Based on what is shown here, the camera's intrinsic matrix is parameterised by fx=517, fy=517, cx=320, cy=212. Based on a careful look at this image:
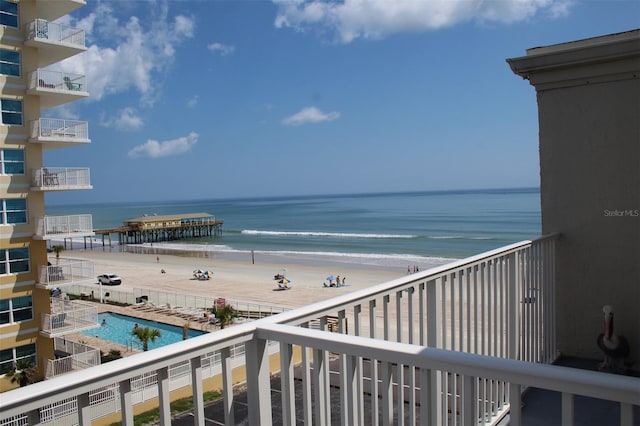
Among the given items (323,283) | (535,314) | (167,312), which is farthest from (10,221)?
(323,283)

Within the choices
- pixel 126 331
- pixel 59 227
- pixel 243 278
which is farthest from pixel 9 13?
pixel 243 278

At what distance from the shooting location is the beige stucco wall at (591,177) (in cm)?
381

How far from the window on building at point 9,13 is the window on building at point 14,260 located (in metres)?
5.57

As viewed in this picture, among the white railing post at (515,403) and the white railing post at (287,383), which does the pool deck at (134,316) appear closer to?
the white railing post at (287,383)

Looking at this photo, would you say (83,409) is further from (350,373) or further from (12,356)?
(12,356)

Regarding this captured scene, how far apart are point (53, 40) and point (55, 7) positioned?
3.87ft

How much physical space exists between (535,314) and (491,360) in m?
2.79

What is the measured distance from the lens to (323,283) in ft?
87.9

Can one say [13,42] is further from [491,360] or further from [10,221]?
[491,360]

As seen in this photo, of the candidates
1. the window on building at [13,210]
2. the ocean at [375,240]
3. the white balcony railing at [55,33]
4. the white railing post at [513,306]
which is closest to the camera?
the white railing post at [513,306]

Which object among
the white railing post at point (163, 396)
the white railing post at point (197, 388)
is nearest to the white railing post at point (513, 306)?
the white railing post at point (197, 388)

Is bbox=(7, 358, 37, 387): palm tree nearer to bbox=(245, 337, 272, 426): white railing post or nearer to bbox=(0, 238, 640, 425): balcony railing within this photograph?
bbox=(0, 238, 640, 425): balcony railing

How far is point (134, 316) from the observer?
19.5 m

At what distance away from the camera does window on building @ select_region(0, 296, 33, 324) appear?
12.8 meters
